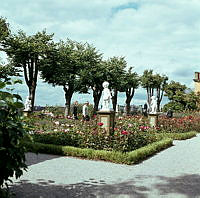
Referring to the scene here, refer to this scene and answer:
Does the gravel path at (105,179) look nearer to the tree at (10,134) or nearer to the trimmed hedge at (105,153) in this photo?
the trimmed hedge at (105,153)

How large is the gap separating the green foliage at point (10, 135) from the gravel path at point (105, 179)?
1445 mm

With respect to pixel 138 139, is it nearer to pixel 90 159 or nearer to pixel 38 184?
pixel 90 159

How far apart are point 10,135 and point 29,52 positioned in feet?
85.5

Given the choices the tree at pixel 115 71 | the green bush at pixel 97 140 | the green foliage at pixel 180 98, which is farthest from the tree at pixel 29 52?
the green foliage at pixel 180 98

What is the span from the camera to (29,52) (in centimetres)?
2795

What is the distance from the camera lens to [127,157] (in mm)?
7926

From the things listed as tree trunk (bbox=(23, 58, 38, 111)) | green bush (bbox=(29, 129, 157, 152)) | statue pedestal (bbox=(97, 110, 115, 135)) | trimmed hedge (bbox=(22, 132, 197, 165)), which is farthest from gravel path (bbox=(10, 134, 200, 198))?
tree trunk (bbox=(23, 58, 38, 111))

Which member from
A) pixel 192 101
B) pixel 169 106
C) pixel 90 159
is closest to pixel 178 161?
pixel 90 159

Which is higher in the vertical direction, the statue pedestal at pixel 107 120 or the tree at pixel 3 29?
the tree at pixel 3 29

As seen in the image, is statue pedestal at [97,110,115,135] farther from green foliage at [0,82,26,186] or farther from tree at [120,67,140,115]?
tree at [120,67,140,115]

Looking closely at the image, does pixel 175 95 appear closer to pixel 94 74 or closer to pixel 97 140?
pixel 94 74

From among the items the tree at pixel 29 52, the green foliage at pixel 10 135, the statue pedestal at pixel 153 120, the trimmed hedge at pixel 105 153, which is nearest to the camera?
the green foliage at pixel 10 135

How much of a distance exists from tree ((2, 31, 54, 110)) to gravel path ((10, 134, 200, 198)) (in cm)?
2052

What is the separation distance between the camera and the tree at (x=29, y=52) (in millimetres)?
27719
